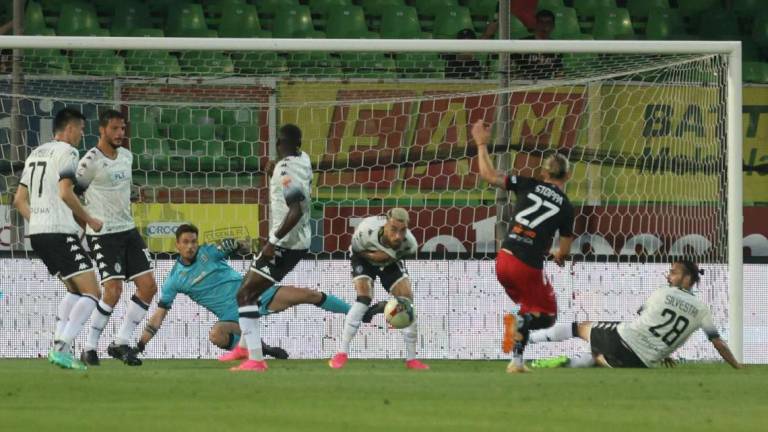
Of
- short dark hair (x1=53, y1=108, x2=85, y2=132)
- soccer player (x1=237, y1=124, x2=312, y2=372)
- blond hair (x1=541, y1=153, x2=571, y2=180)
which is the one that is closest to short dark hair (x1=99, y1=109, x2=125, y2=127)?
short dark hair (x1=53, y1=108, x2=85, y2=132)

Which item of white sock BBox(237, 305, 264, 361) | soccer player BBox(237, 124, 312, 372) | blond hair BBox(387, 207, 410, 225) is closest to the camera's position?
soccer player BBox(237, 124, 312, 372)

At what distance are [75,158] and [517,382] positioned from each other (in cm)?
373

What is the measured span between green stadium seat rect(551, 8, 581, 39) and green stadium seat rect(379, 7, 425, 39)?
71.1 inches

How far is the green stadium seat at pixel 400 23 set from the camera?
19.9 meters

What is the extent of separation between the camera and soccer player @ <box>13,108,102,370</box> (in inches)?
439

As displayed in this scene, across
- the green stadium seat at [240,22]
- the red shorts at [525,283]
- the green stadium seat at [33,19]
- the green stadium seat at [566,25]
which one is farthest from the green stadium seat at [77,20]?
the red shorts at [525,283]

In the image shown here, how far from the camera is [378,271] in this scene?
12.2 metres

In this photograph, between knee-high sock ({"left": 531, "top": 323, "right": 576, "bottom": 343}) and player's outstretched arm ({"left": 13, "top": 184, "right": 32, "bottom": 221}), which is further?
knee-high sock ({"left": 531, "top": 323, "right": 576, "bottom": 343})

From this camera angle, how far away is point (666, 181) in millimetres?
14500

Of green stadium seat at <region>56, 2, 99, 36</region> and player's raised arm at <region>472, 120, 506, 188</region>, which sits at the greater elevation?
green stadium seat at <region>56, 2, 99, 36</region>

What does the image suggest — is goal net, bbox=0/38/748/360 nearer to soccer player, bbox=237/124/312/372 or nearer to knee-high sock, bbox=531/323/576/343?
knee-high sock, bbox=531/323/576/343

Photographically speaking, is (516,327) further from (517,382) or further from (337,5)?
(337,5)

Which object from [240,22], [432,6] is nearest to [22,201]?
[240,22]

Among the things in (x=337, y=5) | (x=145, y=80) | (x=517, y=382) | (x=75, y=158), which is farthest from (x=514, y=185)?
(x=337, y=5)
